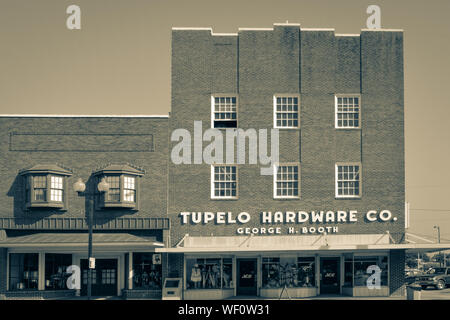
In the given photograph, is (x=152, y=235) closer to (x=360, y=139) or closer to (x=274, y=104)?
(x=274, y=104)

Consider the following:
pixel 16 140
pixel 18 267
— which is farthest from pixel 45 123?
pixel 18 267

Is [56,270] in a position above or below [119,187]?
below

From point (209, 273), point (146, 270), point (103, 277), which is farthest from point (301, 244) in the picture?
point (103, 277)

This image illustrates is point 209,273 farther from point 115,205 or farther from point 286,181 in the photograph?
point 286,181

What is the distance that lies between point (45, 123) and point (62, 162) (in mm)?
2418

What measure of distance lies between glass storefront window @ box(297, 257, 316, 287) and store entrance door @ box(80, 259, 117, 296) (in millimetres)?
10426

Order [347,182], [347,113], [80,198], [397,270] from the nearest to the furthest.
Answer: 1. [80,198]
2. [397,270]
3. [347,182]
4. [347,113]

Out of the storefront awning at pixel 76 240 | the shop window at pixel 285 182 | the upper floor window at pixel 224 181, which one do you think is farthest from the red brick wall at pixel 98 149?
the shop window at pixel 285 182

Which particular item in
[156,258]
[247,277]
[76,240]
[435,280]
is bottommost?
[435,280]

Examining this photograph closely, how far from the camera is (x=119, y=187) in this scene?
1266 inches

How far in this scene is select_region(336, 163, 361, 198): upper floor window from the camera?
33.6 m

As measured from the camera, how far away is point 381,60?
34094 mm

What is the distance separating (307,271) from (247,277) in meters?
3.44

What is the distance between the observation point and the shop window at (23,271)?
32.3 metres
